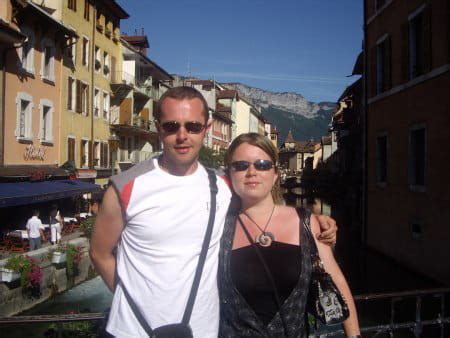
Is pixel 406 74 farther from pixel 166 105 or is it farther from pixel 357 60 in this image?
pixel 357 60

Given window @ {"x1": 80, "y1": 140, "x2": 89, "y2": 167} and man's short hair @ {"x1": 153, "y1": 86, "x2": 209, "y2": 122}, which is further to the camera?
window @ {"x1": 80, "y1": 140, "x2": 89, "y2": 167}

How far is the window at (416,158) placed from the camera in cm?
1366

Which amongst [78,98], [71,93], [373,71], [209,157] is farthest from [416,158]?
[209,157]

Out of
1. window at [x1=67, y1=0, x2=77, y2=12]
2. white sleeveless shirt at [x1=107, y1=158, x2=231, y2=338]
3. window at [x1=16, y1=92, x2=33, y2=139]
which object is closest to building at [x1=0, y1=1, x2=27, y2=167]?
window at [x1=16, y1=92, x2=33, y2=139]

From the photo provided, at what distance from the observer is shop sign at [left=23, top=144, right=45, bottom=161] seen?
20250 millimetres

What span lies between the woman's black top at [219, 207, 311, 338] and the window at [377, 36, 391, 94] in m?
14.8

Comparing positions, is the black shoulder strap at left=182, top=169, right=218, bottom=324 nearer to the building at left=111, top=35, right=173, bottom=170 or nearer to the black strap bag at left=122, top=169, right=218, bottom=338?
the black strap bag at left=122, top=169, right=218, bottom=338

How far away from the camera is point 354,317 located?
2594mm

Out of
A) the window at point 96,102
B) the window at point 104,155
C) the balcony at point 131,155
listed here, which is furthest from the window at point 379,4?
the balcony at point 131,155

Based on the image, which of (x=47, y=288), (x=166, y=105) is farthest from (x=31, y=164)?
(x=166, y=105)

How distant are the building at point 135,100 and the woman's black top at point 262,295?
30.1 m

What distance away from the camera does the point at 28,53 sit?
20469 millimetres

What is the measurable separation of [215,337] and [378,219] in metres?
15.9

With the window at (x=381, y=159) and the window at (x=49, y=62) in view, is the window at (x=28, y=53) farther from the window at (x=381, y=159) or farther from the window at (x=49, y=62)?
the window at (x=381, y=159)
